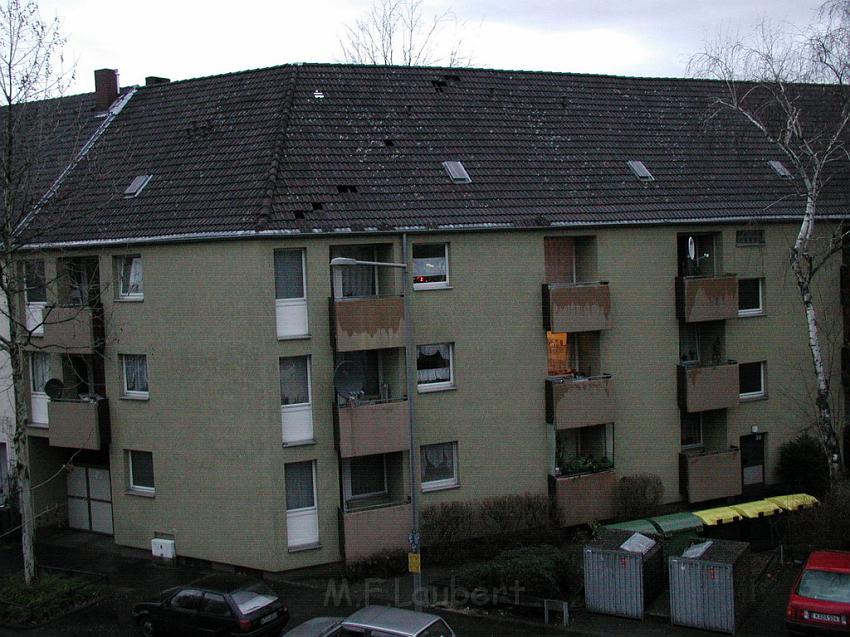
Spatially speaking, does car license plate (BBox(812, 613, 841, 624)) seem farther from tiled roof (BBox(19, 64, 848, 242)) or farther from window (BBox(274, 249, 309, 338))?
window (BBox(274, 249, 309, 338))

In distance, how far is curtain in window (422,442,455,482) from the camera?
23.7m

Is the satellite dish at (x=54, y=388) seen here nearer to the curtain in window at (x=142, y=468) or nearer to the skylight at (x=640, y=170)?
the curtain in window at (x=142, y=468)

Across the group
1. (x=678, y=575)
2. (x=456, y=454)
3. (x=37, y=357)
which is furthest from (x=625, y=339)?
(x=37, y=357)

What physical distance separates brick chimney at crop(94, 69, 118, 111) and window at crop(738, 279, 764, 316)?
18.8 metres

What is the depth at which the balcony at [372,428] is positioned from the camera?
2222 centimetres

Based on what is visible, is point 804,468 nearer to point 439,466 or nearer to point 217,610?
point 439,466

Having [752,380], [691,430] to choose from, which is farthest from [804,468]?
[691,430]

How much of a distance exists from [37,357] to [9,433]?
89.8 inches

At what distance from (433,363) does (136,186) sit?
861cm

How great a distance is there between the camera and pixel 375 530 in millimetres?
22609

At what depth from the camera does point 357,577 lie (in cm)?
2219

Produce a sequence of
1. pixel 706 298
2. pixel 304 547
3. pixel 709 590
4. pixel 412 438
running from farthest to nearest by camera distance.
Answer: pixel 706 298 → pixel 304 547 → pixel 412 438 → pixel 709 590

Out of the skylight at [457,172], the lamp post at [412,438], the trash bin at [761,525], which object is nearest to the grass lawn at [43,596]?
the lamp post at [412,438]

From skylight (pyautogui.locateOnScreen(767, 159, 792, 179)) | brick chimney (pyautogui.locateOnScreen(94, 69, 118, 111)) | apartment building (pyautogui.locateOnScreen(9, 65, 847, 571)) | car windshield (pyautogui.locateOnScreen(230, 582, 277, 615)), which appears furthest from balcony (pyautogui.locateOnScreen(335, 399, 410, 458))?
skylight (pyautogui.locateOnScreen(767, 159, 792, 179))
